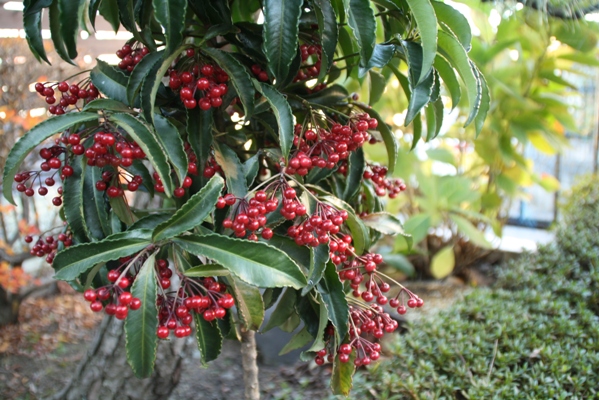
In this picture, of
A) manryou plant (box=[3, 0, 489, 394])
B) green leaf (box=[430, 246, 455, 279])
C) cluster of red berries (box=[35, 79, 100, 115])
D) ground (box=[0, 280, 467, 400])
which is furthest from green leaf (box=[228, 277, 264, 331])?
green leaf (box=[430, 246, 455, 279])

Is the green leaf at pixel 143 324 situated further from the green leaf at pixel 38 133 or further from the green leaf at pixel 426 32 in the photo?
the green leaf at pixel 426 32

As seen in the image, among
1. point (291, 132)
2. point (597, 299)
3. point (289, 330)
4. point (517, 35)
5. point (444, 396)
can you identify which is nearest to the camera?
point (291, 132)

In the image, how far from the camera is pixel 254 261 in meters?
0.81

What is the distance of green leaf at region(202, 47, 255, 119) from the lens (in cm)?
85

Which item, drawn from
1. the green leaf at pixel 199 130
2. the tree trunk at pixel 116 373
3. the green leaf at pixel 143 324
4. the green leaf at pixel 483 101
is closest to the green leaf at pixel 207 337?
the green leaf at pixel 143 324

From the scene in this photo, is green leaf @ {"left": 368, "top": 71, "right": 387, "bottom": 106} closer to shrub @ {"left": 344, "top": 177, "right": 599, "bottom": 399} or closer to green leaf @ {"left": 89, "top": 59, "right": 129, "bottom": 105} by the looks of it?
green leaf @ {"left": 89, "top": 59, "right": 129, "bottom": 105}

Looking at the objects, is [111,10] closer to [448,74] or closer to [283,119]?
[283,119]

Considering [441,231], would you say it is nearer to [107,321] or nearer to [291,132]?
[107,321]

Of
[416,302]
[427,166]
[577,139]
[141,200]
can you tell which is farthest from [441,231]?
[416,302]

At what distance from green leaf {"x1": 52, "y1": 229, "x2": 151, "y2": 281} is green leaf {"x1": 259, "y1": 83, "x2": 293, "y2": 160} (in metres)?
0.29

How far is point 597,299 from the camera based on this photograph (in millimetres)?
2029

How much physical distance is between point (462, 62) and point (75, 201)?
0.77m

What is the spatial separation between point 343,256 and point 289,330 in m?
0.34

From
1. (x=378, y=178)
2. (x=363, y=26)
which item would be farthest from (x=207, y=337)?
(x=363, y=26)
